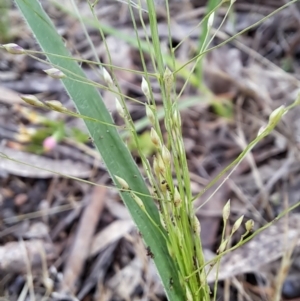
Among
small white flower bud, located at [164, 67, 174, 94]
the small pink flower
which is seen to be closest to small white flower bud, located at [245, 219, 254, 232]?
small white flower bud, located at [164, 67, 174, 94]

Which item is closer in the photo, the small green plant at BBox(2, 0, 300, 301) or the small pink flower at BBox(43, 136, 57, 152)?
the small green plant at BBox(2, 0, 300, 301)

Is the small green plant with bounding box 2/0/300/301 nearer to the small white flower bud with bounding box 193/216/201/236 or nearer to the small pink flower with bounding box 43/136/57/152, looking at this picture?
the small white flower bud with bounding box 193/216/201/236

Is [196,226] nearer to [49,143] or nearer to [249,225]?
[249,225]

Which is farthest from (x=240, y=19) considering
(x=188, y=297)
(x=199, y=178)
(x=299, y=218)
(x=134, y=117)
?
(x=188, y=297)

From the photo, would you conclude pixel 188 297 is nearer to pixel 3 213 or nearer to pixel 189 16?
pixel 3 213

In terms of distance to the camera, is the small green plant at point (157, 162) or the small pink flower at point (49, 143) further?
the small pink flower at point (49, 143)

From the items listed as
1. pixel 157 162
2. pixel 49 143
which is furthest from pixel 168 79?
pixel 49 143

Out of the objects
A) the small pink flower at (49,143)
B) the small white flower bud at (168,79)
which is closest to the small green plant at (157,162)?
the small white flower bud at (168,79)

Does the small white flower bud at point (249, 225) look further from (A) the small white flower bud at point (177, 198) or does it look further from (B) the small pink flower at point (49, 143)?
(B) the small pink flower at point (49, 143)

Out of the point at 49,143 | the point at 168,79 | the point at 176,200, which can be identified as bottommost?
the point at 49,143
